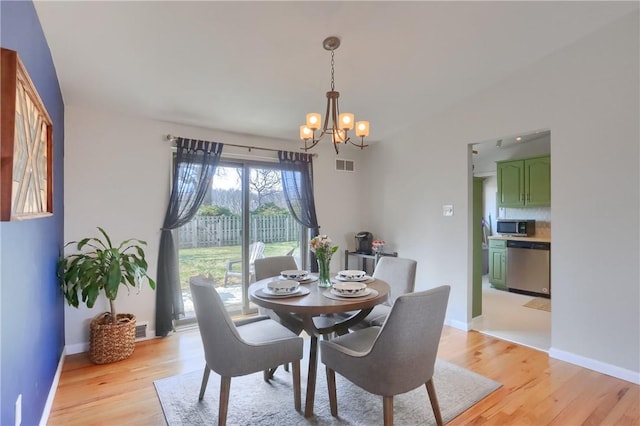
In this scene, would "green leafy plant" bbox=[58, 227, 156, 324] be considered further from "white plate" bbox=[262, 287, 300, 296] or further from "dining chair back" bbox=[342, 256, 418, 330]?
"dining chair back" bbox=[342, 256, 418, 330]

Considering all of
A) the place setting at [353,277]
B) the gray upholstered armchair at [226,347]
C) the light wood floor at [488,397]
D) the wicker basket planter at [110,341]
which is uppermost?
the place setting at [353,277]

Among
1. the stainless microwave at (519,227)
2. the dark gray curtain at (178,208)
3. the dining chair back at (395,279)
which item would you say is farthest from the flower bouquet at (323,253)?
the stainless microwave at (519,227)

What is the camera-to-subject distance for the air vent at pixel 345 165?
4812 millimetres

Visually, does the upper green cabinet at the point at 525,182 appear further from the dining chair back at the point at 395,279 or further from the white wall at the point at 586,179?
the dining chair back at the point at 395,279

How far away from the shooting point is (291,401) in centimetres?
227

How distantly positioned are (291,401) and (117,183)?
2627 millimetres

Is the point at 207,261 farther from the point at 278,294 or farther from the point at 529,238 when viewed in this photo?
the point at 529,238

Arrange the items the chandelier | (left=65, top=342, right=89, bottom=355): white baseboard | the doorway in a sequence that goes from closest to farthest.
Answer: the chandelier, (left=65, top=342, right=89, bottom=355): white baseboard, the doorway

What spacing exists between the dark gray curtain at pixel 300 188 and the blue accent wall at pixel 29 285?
2379mm

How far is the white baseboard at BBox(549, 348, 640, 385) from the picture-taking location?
2.55 meters

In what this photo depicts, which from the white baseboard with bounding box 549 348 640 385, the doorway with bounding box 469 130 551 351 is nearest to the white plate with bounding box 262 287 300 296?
the doorway with bounding box 469 130 551 351

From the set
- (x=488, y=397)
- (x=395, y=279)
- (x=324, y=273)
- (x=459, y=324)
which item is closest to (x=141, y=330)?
(x=324, y=273)

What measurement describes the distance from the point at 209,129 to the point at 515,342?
4021mm

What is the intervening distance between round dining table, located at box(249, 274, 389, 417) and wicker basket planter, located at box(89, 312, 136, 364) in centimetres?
144
